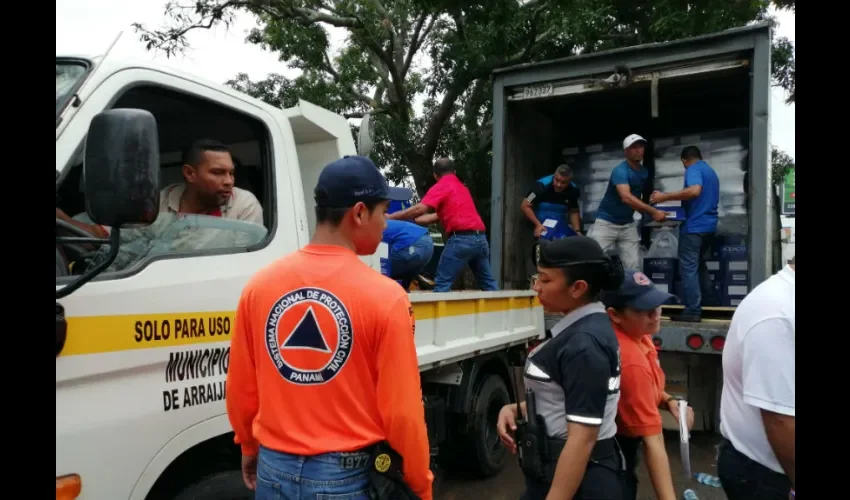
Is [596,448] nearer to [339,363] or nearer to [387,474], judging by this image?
[387,474]

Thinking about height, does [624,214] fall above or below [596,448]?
above

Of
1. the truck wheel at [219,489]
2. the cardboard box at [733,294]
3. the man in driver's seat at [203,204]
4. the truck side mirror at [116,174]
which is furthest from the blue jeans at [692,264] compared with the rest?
the truck side mirror at [116,174]

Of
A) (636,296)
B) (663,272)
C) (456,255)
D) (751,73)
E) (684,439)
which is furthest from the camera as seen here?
(663,272)

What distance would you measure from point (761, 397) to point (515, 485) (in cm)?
312

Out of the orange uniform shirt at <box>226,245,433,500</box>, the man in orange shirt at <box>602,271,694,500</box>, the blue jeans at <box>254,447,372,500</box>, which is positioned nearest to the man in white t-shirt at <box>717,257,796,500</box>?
the man in orange shirt at <box>602,271,694,500</box>

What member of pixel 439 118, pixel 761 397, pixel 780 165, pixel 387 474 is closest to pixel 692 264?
pixel 761 397

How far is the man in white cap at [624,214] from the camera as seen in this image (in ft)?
18.6

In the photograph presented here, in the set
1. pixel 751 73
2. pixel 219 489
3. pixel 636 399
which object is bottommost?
pixel 219 489

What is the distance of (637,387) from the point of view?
7.42 ft

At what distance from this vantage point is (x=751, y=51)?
473 cm

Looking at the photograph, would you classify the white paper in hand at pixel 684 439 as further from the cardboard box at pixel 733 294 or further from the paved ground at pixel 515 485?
the cardboard box at pixel 733 294
